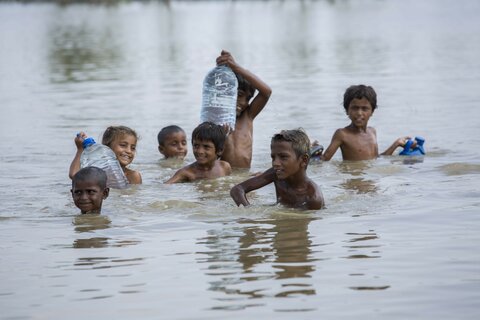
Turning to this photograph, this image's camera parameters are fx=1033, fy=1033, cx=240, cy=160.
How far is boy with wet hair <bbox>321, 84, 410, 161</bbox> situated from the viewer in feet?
34.3

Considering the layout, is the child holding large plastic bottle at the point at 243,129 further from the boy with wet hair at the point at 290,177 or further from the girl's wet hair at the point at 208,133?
the boy with wet hair at the point at 290,177

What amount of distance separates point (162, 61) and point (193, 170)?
1473 centimetres

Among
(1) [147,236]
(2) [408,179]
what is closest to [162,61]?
(2) [408,179]

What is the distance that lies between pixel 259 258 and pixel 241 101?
417 centimetres

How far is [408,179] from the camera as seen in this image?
9188 mm

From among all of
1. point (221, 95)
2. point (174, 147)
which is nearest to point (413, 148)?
point (221, 95)

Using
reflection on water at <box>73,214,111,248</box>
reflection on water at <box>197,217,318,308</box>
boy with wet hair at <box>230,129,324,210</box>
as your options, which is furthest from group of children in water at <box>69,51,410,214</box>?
reflection on water at <box>197,217,318,308</box>

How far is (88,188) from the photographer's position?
7645 mm

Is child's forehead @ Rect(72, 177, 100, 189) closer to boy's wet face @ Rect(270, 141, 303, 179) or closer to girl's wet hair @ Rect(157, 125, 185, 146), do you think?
boy's wet face @ Rect(270, 141, 303, 179)

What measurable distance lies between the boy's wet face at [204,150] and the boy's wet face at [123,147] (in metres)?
0.57

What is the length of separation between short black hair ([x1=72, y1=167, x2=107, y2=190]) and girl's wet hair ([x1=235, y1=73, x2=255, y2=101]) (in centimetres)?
259

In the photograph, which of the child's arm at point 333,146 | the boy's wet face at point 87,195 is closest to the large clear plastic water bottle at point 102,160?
the boy's wet face at point 87,195

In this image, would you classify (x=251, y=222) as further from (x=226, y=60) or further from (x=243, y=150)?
(x=243, y=150)

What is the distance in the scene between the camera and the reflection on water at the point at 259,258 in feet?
18.1
